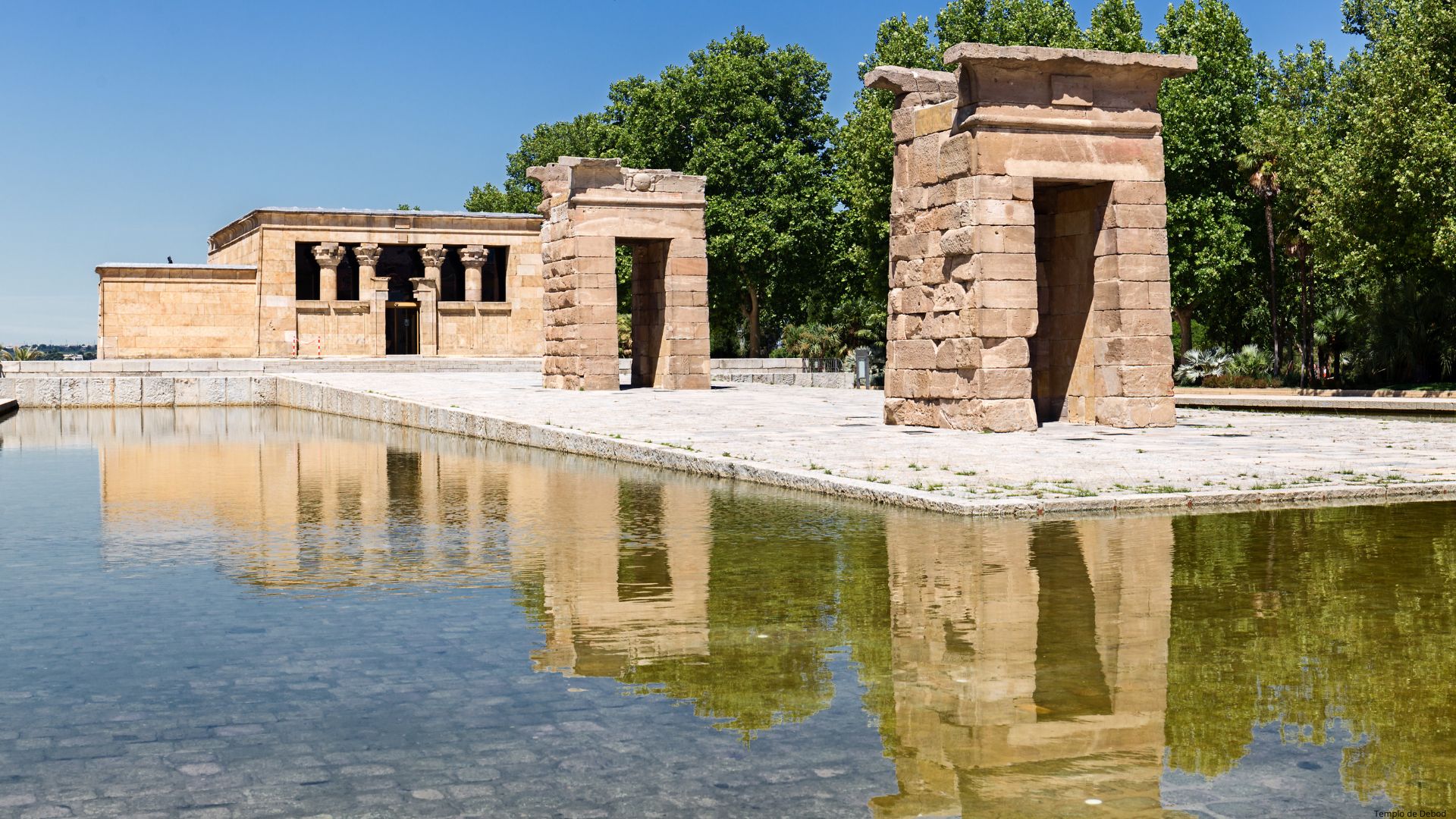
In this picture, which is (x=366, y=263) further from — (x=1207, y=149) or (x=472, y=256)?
(x=1207, y=149)

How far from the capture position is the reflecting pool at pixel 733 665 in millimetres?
4324

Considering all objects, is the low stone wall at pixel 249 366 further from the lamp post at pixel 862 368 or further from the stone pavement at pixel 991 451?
the stone pavement at pixel 991 451

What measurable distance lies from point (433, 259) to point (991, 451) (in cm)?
3926

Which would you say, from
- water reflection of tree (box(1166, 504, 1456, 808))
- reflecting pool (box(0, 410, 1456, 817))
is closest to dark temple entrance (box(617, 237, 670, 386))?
reflecting pool (box(0, 410, 1456, 817))

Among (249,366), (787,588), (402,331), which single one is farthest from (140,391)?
(787,588)

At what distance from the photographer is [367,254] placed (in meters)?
51.0

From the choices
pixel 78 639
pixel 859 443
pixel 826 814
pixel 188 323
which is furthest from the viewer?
pixel 188 323

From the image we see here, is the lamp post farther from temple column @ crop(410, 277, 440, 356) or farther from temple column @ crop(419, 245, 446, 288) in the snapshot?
temple column @ crop(419, 245, 446, 288)

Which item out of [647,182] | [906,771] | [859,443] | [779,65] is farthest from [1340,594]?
[779,65]

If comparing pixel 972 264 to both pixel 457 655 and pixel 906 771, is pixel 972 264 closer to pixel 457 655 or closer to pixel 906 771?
pixel 457 655

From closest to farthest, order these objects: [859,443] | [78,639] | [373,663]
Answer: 1. [373,663]
2. [78,639]
3. [859,443]

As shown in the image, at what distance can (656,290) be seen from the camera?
Answer: 3111cm

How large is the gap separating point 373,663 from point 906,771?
2.42m

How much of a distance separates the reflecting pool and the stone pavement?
1.77 ft
